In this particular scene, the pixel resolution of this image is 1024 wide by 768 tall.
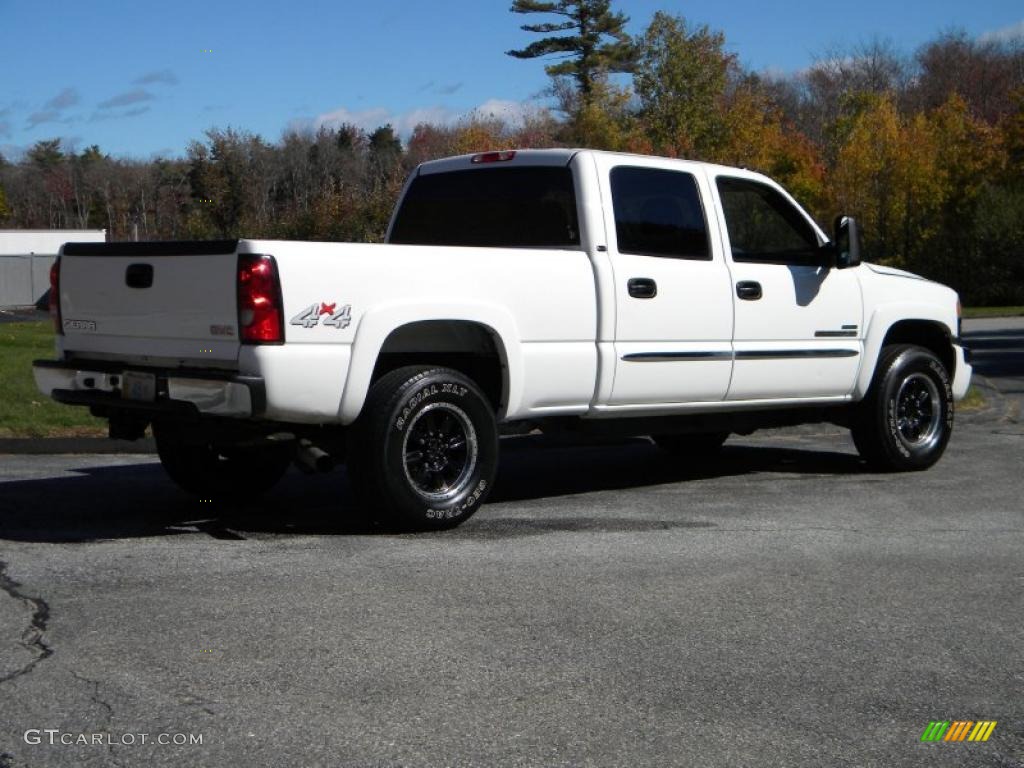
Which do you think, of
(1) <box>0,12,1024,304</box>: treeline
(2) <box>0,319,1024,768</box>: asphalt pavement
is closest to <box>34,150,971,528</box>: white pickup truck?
(2) <box>0,319,1024,768</box>: asphalt pavement

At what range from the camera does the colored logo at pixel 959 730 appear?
13.6ft

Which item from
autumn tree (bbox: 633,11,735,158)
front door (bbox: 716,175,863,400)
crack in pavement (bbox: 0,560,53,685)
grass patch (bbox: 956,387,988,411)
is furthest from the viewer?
autumn tree (bbox: 633,11,735,158)

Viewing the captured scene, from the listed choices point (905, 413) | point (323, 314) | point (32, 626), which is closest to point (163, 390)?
point (323, 314)

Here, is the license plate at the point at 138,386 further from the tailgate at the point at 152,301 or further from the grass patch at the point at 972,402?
the grass patch at the point at 972,402

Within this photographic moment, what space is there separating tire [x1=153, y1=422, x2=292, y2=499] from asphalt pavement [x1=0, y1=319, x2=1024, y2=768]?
0.20 meters

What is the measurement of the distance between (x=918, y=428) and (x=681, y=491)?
2.18 metres

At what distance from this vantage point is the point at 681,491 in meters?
8.87

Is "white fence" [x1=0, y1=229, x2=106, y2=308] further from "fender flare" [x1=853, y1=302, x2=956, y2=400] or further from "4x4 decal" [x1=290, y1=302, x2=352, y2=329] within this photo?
"4x4 decal" [x1=290, y1=302, x2=352, y2=329]

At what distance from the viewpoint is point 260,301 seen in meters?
6.42

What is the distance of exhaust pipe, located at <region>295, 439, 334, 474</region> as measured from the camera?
272 inches

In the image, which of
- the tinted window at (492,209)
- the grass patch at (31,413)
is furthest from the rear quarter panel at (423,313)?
the grass patch at (31,413)

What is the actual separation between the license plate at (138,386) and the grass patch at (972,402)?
9.62m

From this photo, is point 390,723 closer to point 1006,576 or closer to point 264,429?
point 264,429

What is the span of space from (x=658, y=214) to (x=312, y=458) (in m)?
2.78
